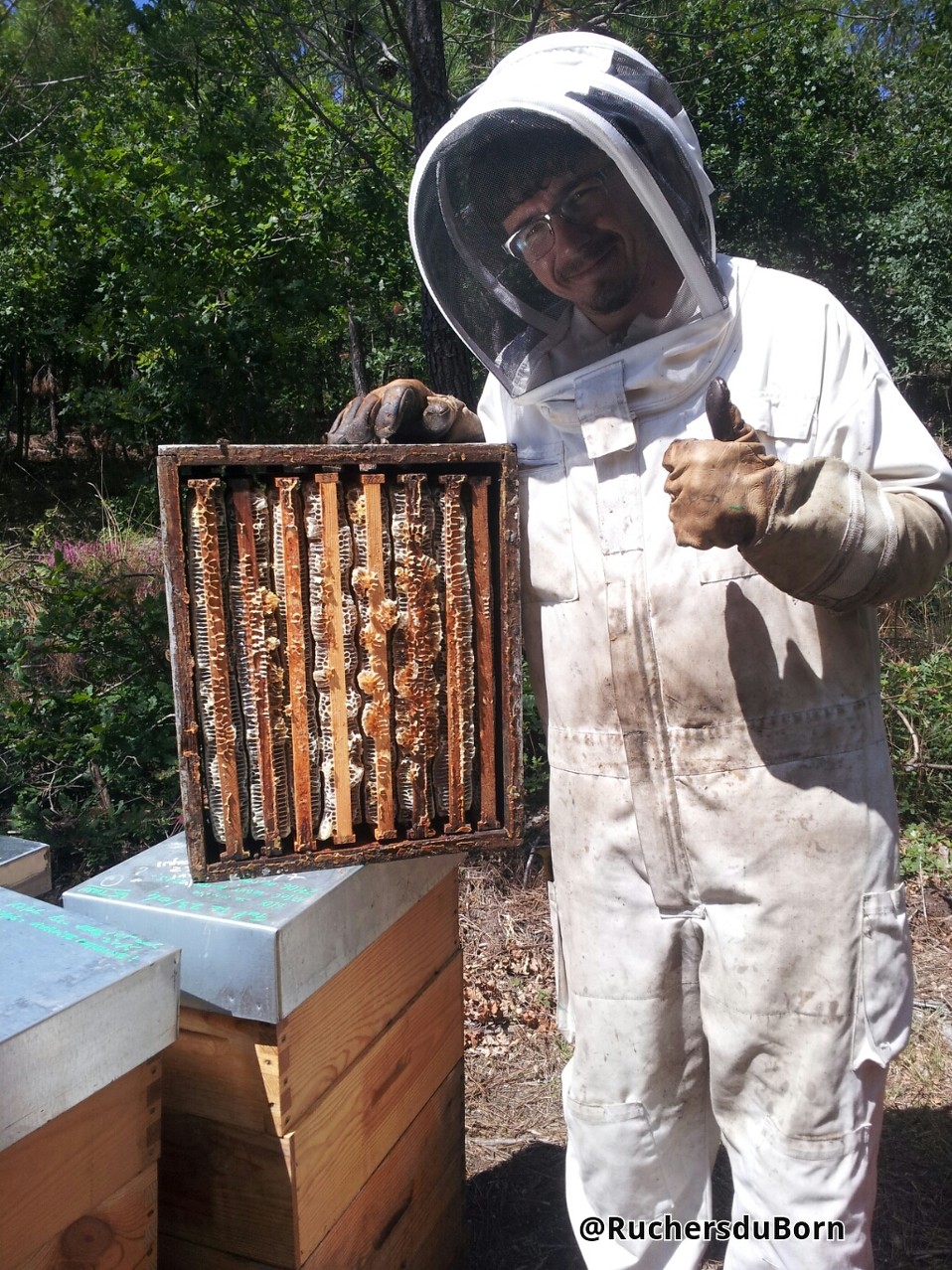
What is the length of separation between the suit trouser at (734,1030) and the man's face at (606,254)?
2.86 ft

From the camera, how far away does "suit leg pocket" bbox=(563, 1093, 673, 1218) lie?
1.72 meters

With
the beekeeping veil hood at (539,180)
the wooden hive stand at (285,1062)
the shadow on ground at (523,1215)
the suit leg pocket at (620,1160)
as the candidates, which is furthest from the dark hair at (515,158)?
the shadow on ground at (523,1215)

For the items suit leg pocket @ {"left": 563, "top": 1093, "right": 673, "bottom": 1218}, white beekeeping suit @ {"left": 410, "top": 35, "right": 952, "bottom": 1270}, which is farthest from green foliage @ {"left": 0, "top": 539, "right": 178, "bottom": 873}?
white beekeeping suit @ {"left": 410, "top": 35, "right": 952, "bottom": 1270}

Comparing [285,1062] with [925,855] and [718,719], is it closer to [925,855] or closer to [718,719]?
[718,719]

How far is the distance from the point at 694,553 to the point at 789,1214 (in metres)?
1.12

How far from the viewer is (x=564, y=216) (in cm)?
169

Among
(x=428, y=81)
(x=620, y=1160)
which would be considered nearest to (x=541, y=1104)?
(x=620, y=1160)

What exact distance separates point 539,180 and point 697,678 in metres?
0.93

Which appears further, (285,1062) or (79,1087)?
(285,1062)

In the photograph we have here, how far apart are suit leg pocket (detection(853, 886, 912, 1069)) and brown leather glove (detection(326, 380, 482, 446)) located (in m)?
1.11

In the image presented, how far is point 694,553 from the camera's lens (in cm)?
160

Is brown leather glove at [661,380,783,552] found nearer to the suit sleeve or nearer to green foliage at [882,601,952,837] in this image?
the suit sleeve

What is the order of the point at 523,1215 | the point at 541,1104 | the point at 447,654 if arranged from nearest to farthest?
the point at 447,654 < the point at 523,1215 < the point at 541,1104

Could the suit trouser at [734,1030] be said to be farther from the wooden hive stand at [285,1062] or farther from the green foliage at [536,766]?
the green foliage at [536,766]
